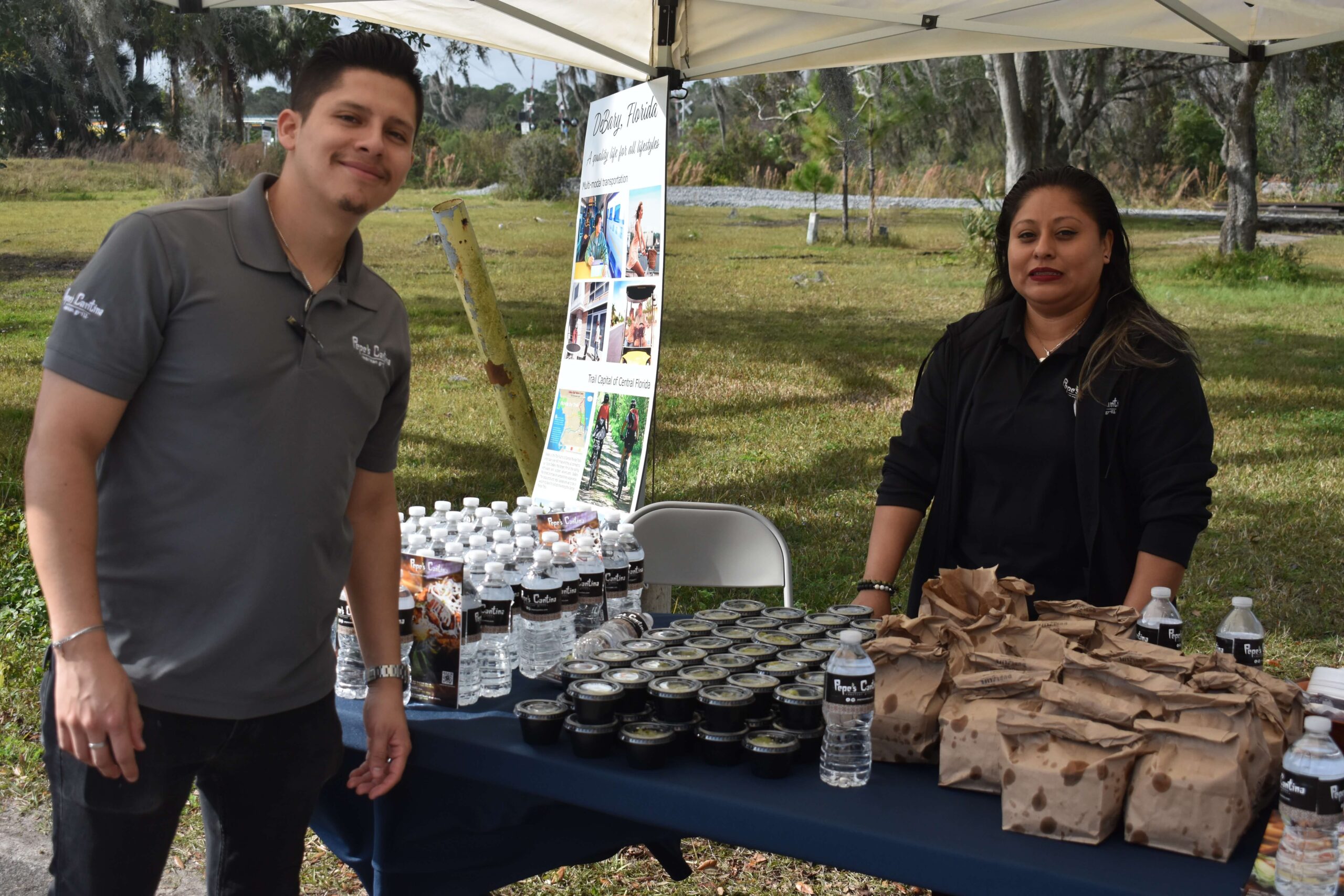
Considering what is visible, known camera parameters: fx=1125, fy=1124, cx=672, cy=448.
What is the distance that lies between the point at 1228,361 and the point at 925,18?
8.22 meters

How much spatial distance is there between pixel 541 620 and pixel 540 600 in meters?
0.05

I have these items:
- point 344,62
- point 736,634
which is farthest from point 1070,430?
point 344,62

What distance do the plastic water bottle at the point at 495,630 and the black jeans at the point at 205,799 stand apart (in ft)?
1.23

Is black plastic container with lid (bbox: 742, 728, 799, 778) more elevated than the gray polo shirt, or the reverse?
the gray polo shirt

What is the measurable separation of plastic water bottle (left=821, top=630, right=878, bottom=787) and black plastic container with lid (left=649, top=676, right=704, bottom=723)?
0.24 m

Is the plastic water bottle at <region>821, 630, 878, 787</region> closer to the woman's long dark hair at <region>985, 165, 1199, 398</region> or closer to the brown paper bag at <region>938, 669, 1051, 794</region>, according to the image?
the brown paper bag at <region>938, 669, 1051, 794</region>

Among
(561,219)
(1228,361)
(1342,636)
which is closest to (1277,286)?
(1228,361)

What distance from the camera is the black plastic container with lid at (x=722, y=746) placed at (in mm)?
1900

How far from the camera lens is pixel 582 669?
208 cm

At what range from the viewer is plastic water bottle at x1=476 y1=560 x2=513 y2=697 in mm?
2205

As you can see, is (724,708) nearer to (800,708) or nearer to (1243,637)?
(800,708)

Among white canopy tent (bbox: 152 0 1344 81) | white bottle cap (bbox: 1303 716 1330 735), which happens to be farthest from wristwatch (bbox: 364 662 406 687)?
white canopy tent (bbox: 152 0 1344 81)

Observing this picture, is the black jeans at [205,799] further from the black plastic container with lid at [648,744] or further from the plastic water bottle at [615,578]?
the plastic water bottle at [615,578]

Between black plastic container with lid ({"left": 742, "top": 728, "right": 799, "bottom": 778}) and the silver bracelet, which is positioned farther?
black plastic container with lid ({"left": 742, "top": 728, "right": 799, "bottom": 778})
